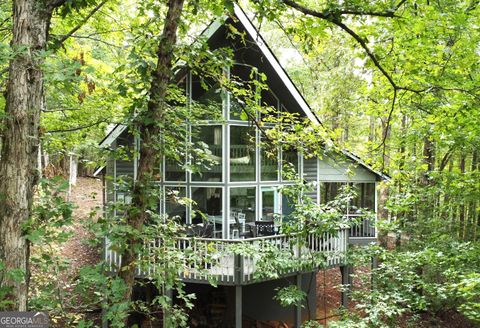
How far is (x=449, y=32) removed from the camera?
6.50 metres

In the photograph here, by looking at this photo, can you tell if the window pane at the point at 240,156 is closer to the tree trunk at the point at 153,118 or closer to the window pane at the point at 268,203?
the window pane at the point at 268,203

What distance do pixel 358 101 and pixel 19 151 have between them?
321 inches

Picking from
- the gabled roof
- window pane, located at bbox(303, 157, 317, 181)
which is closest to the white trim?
the gabled roof

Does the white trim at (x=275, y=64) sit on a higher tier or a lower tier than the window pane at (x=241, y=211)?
higher

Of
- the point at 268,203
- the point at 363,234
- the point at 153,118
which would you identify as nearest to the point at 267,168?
the point at 268,203

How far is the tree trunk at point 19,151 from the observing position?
2.51m

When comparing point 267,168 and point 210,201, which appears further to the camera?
point 267,168

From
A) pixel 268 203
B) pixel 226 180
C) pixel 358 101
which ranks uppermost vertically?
pixel 358 101

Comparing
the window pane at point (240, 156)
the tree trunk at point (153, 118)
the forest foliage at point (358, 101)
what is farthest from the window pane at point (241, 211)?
the tree trunk at point (153, 118)

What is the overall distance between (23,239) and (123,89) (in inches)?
58.8

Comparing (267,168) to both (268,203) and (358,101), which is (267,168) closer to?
(268,203)

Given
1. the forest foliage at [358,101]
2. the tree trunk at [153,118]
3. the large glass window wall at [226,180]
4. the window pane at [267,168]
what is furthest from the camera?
the window pane at [267,168]

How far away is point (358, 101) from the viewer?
920 cm

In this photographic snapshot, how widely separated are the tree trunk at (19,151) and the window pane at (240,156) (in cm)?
735
